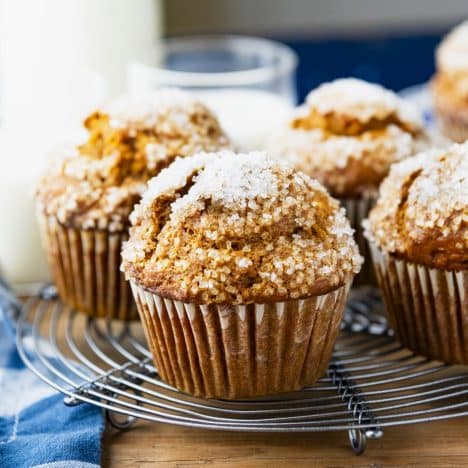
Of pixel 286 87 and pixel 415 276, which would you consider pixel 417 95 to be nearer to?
pixel 286 87

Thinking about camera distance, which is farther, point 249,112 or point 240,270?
point 249,112

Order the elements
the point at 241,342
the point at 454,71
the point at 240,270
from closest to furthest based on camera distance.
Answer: the point at 240,270
the point at 241,342
the point at 454,71

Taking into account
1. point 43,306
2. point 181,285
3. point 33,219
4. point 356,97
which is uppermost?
point 356,97

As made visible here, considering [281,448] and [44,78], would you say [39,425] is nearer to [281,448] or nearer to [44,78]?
[281,448]

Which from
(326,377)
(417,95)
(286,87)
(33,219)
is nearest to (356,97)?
(286,87)

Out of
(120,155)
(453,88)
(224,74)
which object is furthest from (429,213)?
(453,88)

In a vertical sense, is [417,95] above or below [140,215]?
below
